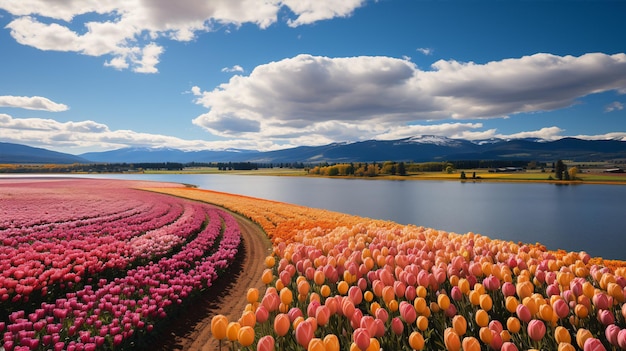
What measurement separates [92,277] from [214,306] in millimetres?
3678

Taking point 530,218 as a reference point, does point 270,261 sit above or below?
above

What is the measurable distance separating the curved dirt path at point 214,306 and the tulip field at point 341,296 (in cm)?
27

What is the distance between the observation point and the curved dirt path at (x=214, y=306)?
7867 millimetres

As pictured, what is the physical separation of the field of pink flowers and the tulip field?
4cm

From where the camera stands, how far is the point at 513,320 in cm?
421

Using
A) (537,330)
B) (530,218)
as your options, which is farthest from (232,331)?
(530,218)

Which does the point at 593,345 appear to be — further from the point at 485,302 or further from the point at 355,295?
the point at 355,295

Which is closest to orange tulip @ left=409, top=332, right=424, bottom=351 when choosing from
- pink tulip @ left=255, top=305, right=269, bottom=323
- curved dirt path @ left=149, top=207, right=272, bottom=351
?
pink tulip @ left=255, top=305, right=269, bottom=323

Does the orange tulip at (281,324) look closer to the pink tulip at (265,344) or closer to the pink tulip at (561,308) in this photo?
the pink tulip at (265,344)

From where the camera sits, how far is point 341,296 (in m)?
5.67

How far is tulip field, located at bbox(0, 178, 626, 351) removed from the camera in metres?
4.31

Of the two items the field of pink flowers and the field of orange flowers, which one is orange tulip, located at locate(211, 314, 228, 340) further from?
Answer: the field of pink flowers

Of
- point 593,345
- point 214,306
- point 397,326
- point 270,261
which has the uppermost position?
point 593,345

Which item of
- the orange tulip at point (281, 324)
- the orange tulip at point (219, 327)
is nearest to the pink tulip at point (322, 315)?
the orange tulip at point (281, 324)
